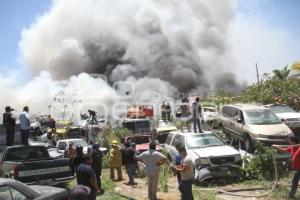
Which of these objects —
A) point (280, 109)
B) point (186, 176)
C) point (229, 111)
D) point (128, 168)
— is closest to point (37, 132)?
point (229, 111)

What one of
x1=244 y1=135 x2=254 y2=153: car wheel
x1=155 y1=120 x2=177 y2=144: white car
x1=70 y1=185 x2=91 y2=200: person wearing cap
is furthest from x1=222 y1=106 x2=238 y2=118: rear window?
x1=70 y1=185 x2=91 y2=200: person wearing cap

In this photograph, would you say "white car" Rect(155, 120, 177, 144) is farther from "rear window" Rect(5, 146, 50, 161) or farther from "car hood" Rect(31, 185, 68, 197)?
"car hood" Rect(31, 185, 68, 197)

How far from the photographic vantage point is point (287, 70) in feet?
142

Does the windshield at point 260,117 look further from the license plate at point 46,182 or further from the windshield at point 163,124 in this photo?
the license plate at point 46,182

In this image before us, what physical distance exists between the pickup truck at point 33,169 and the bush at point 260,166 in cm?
527

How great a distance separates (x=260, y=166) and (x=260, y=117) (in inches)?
123

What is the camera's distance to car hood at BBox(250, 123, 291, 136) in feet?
51.0

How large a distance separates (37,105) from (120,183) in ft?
121

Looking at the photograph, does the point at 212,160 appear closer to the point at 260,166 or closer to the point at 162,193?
the point at 260,166

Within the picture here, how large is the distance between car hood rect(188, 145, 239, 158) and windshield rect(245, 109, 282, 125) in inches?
96.6

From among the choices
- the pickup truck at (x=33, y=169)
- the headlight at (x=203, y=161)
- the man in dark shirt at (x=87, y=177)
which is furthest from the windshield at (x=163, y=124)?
the man in dark shirt at (x=87, y=177)

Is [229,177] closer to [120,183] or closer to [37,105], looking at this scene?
[120,183]

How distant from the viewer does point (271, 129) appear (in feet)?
51.6

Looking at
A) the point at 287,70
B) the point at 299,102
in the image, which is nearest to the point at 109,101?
the point at 287,70
